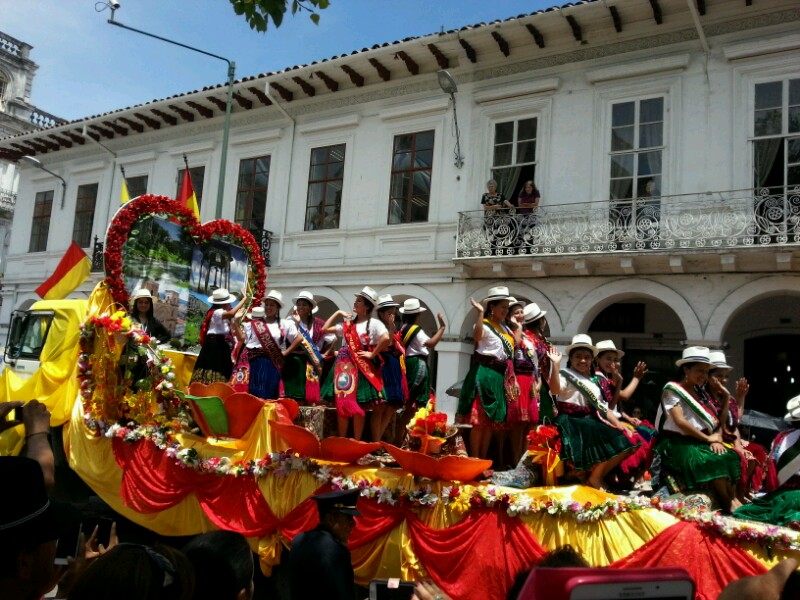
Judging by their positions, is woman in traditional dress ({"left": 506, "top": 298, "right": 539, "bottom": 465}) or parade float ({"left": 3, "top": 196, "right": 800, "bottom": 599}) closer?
parade float ({"left": 3, "top": 196, "right": 800, "bottom": 599})

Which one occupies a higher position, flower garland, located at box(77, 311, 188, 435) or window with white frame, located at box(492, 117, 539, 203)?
window with white frame, located at box(492, 117, 539, 203)

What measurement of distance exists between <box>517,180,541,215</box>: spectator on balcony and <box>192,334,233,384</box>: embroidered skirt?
6.93 m

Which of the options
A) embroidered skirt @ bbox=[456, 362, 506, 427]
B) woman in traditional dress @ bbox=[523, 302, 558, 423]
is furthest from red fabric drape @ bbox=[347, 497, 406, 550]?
woman in traditional dress @ bbox=[523, 302, 558, 423]

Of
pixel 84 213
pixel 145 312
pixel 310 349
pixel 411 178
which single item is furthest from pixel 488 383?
pixel 84 213

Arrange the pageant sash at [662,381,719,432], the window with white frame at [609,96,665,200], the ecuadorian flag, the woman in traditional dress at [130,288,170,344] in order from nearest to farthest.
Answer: the pageant sash at [662,381,719,432], the woman in traditional dress at [130,288,170,344], the ecuadorian flag, the window with white frame at [609,96,665,200]

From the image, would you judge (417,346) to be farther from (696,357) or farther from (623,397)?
(696,357)

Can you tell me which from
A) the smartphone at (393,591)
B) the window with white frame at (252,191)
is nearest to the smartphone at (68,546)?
the smartphone at (393,591)

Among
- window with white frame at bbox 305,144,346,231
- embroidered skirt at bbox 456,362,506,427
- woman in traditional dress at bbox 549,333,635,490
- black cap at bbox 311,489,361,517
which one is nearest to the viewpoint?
black cap at bbox 311,489,361,517

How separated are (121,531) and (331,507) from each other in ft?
12.9

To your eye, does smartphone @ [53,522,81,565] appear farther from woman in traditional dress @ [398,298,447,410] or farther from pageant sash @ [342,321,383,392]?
woman in traditional dress @ [398,298,447,410]

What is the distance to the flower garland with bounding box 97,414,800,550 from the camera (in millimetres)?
3744

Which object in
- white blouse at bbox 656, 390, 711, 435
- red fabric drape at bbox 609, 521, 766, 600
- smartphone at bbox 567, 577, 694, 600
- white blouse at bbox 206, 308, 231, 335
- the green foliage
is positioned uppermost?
the green foliage

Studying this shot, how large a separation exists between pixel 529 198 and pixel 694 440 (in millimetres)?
8590

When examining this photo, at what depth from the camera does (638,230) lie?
456 inches
